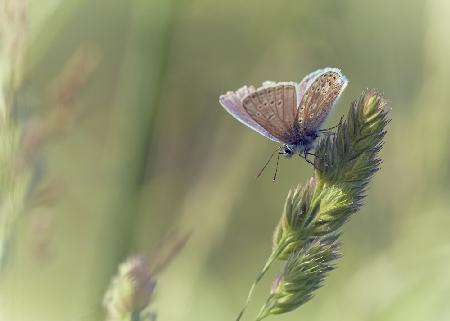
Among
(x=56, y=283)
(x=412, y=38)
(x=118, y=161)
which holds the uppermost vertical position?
(x=412, y=38)

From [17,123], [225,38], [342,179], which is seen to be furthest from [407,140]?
[225,38]

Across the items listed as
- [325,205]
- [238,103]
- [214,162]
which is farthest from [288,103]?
[214,162]

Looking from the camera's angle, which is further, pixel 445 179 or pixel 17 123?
pixel 445 179

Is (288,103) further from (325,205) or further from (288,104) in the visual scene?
→ (325,205)

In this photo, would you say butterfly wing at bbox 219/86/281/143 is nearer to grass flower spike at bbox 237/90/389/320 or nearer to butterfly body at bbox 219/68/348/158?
butterfly body at bbox 219/68/348/158

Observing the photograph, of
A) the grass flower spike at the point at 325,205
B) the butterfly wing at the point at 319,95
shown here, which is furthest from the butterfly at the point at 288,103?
the grass flower spike at the point at 325,205

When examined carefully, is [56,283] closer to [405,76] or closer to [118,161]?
[118,161]

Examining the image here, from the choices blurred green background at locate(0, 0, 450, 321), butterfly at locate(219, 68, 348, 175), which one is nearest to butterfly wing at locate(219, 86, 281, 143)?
butterfly at locate(219, 68, 348, 175)
